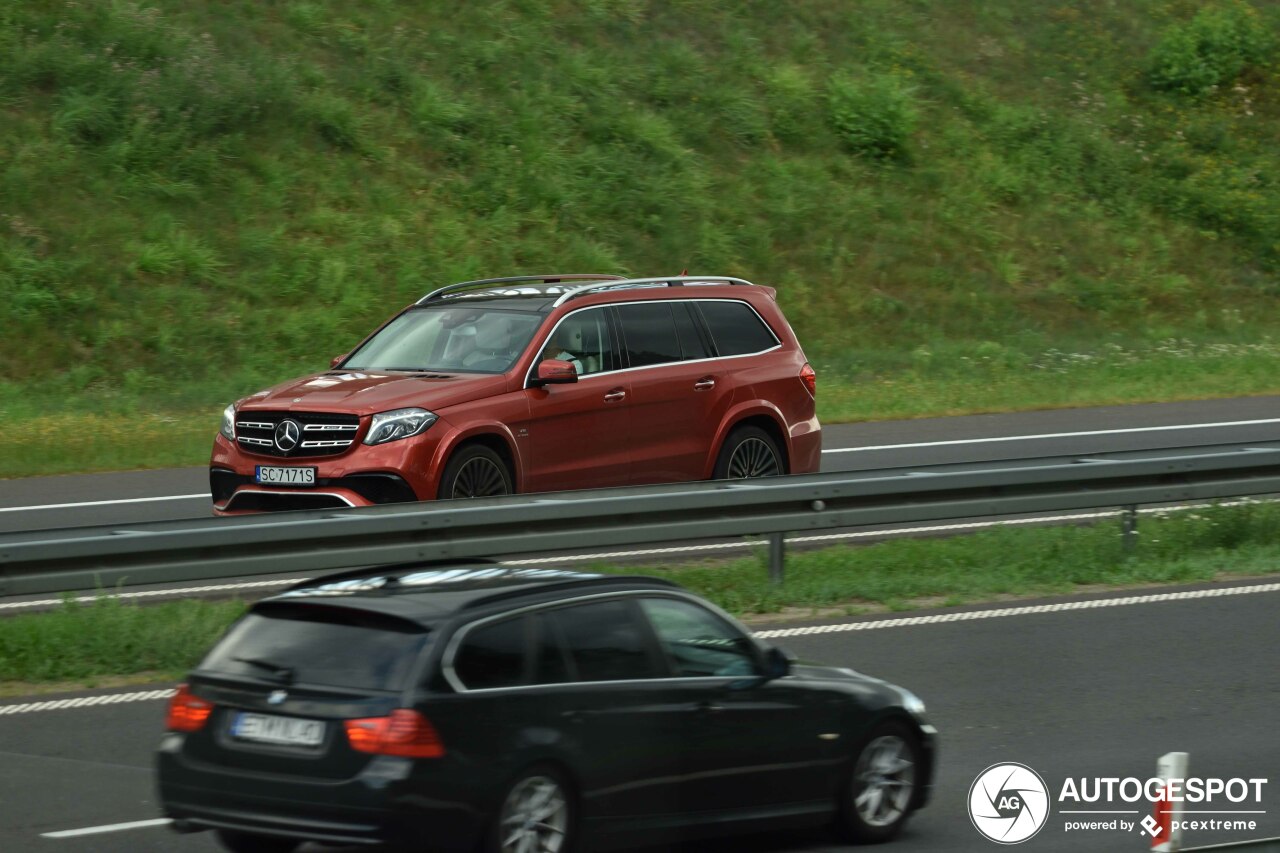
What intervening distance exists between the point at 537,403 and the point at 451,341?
1072mm

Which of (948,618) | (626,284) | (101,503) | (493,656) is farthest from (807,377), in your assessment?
(493,656)

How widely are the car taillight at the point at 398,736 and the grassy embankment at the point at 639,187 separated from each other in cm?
1291

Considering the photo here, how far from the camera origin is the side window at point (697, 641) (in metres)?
6.64

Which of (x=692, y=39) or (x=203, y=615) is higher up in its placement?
(x=692, y=39)

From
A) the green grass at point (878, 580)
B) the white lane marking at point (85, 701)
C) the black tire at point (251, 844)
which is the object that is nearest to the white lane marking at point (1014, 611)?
the green grass at point (878, 580)

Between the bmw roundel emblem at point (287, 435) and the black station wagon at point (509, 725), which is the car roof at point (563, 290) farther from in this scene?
the black station wagon at point (509, 725)

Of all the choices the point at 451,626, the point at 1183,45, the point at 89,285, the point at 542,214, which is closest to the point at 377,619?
the point at 451,626

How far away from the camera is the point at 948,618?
11320mm

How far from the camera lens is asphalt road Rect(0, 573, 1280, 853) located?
7020mm

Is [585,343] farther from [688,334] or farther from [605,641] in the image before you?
[605,641]

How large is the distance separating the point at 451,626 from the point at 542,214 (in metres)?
22.4

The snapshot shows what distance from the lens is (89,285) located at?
23484 millimetres

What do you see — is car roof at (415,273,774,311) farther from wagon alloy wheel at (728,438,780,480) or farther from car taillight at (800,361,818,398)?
wagon alloy wheel at (728,438,780,480)

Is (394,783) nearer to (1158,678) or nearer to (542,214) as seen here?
(1158,678)
